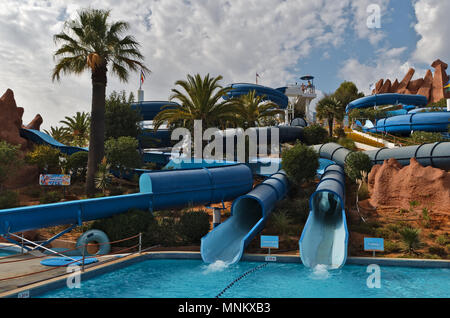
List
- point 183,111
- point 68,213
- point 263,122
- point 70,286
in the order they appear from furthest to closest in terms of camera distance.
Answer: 1. point 263,122
2. point 183,111
3. point 68,213
4. point 70,286

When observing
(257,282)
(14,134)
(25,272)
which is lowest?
(257,282)

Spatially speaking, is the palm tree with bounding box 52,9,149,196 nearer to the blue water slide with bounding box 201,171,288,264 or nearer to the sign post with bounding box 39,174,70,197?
the sign post with bounding box 39,174,70,197

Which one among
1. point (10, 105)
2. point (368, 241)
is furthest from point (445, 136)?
point (10, 105)

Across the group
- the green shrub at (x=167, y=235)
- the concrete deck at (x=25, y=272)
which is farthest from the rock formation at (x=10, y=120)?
the green shrub at (x=167, y=235)

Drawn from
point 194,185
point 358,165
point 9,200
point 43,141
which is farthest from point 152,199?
point 43,141

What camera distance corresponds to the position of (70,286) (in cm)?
992

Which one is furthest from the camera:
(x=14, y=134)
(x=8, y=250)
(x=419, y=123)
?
(x=419, y=123)

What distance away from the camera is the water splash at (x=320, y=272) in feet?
36.3

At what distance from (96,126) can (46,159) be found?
6901 mm

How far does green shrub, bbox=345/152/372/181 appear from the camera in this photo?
2117cm

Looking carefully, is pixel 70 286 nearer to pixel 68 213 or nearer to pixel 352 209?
pixel 68 213

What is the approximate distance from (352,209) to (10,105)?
3085 centimetres

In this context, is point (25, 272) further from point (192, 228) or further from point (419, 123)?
point (419, 123)

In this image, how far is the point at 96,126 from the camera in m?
22.6
